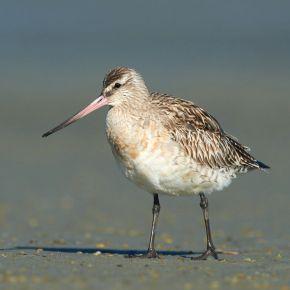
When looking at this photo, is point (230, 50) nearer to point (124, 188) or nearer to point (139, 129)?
point (124, 188)

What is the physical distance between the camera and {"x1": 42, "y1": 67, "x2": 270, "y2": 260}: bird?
11422 millimetres

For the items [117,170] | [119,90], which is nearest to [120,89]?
[119,90]

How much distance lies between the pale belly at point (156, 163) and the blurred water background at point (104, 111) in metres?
1.89

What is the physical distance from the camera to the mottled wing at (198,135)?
462 inches

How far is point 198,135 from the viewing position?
1203 cm

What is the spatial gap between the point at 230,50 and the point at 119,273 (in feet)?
93.0

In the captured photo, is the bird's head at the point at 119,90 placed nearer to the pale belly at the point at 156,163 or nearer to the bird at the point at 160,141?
the bird at the point at 160,141

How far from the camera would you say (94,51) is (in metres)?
37.1

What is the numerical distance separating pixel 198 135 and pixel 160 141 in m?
0.72

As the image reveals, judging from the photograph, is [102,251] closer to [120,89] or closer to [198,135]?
[198,135]

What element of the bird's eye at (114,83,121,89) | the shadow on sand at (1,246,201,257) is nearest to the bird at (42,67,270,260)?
the bird's eye at (114,83,121,89)

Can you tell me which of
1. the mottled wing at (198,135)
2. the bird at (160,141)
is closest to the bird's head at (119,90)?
the bird at (160,141)

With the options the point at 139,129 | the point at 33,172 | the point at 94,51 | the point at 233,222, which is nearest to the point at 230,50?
the point at 94,51

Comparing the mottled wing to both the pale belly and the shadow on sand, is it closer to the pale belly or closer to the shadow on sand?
the pale belly
